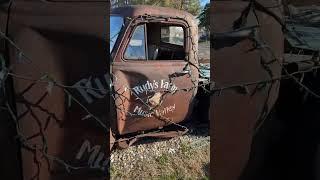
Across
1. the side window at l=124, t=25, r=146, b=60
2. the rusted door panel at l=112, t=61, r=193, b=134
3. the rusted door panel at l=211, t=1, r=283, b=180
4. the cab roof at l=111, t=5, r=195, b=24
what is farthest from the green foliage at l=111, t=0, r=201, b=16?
the rusted door panel at l=211, t=1, r=283, b=180

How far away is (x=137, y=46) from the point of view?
5250 mm

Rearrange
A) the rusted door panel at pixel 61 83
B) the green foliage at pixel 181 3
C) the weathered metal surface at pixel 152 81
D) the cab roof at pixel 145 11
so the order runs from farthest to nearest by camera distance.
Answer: the green foliage at pixel 181 3 → the cab roof at pixel 145 11 → the weathered metal surface at pixel 152 81 → the rusted door panel at pixel 61 83

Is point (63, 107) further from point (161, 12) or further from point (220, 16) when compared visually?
point (161, 12)

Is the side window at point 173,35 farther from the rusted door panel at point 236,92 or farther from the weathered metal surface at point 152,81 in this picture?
the rusted door panel at point 236,92

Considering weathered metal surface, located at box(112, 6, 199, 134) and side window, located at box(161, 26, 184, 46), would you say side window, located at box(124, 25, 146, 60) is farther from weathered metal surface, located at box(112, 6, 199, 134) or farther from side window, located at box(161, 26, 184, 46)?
side window, located at box(161, 26, 184, 46)

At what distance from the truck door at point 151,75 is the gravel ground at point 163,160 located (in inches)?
9.2

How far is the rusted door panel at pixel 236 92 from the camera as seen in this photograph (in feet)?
4.77

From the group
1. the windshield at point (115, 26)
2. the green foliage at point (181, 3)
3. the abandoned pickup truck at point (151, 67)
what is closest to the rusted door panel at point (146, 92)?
the abandoned pickup truck at point (151, 67)

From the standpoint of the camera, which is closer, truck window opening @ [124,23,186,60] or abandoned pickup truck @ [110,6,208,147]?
abandoned pickup truck @ [110,6,208,147]

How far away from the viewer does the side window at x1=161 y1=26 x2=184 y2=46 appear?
18.9 ft

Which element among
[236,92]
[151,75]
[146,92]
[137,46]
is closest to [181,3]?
[137,46]

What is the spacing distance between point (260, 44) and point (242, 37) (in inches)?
2.3

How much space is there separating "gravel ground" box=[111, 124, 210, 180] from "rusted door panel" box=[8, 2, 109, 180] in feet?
10.4

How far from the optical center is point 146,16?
5.26 meters
